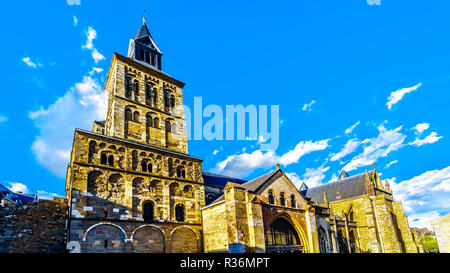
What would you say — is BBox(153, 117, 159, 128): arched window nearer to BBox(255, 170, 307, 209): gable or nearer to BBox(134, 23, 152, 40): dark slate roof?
BBox(134, 23, 152, 40): dark slate roof

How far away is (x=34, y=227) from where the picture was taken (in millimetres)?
17219

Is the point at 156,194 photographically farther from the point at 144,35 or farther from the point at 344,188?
the point at 344,188

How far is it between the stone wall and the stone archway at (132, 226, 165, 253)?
4914 millimetres

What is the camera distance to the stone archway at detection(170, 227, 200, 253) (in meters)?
21.8

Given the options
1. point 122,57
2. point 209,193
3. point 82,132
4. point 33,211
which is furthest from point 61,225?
point 122,57

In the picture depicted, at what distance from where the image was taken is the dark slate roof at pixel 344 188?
134ft

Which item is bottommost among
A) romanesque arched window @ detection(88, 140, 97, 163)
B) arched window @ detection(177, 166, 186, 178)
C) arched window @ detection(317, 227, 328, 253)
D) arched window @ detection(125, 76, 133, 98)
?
arched window @ detection(317, 227, 328, 253)

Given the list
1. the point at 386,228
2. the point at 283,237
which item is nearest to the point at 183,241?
the point at 283,237

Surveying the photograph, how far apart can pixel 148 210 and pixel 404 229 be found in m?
37.6

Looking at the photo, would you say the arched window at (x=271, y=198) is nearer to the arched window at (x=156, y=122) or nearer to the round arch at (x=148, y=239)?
the round arch at (x=148, y=239)

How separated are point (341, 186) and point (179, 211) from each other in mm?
32254

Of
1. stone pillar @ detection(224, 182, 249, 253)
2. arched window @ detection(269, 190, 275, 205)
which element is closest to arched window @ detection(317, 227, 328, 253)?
arched window @ detection(269, 190, 275, 205)

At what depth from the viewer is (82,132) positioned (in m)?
20.2

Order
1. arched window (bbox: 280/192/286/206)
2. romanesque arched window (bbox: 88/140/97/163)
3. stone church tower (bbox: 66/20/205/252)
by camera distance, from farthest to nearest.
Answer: arched window (bbox: 280/192/286/206), romanesque arched window (bbox: 88/140/97/163), stone church tower (bbox: 66/20/205/252)
